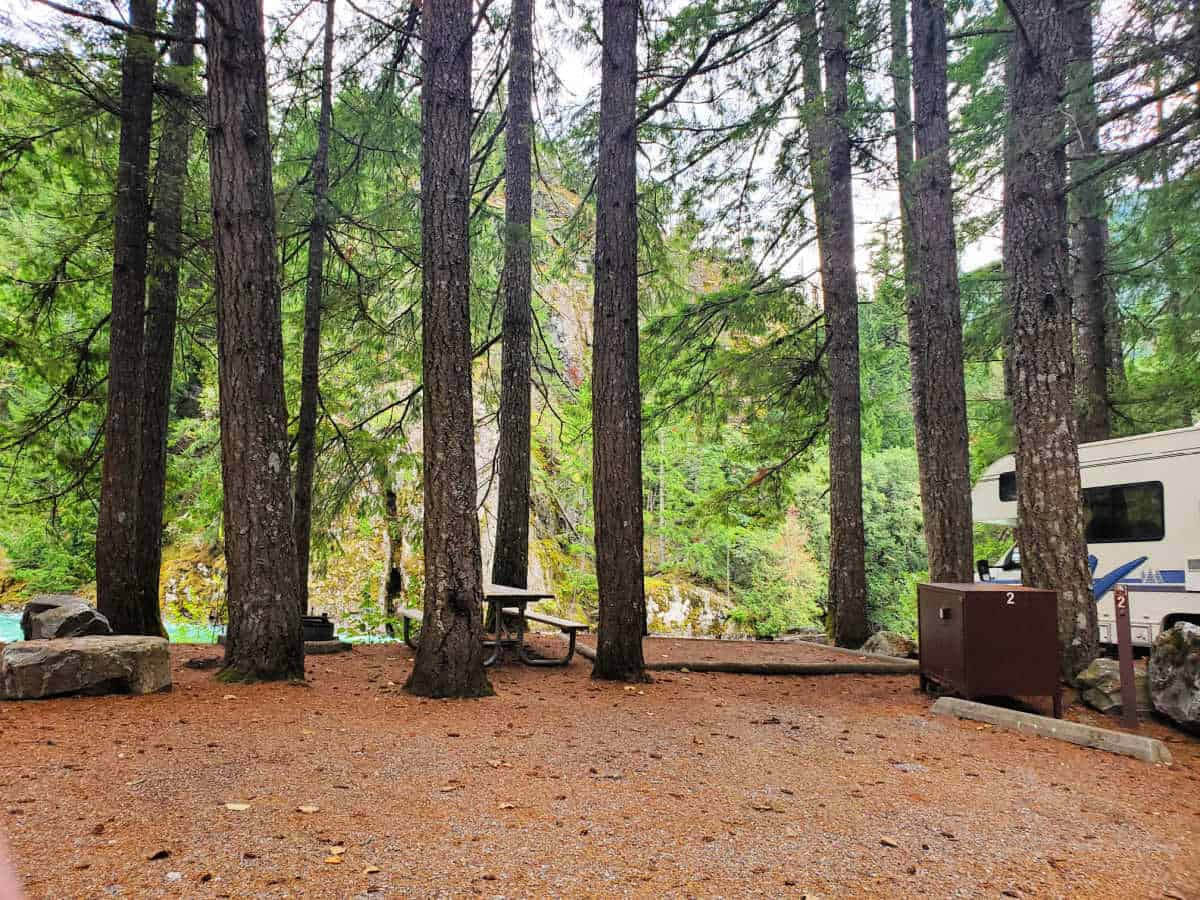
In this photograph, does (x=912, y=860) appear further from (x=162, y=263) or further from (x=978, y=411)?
(x=978, y=411)

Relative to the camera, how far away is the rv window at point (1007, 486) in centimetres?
1246

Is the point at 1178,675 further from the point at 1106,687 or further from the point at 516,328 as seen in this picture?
the point at 516,328

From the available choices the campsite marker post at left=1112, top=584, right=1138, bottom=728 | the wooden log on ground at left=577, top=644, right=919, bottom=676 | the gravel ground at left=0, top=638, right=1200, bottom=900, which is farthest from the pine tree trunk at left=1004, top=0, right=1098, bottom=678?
the wooden log on ground at left=577, top=644, right=919, bottom=676

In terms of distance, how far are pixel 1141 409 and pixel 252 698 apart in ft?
46.6

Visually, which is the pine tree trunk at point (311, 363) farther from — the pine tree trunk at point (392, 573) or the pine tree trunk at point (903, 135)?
the pine tree trunk at point (903, 135)

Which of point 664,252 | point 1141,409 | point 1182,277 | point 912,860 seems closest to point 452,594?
point 912,860

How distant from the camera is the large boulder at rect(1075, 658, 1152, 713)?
6270 millimetres

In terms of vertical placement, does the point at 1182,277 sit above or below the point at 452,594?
above

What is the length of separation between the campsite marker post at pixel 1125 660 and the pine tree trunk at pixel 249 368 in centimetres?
644

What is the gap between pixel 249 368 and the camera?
21.0ft

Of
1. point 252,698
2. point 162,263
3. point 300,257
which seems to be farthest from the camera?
point 300,257

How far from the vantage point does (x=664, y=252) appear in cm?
1081

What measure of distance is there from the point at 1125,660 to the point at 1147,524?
5186 mm

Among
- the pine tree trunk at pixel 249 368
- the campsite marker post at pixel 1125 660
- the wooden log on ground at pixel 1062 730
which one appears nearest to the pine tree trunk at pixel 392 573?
the pine tree trunk at pixel 249 368
